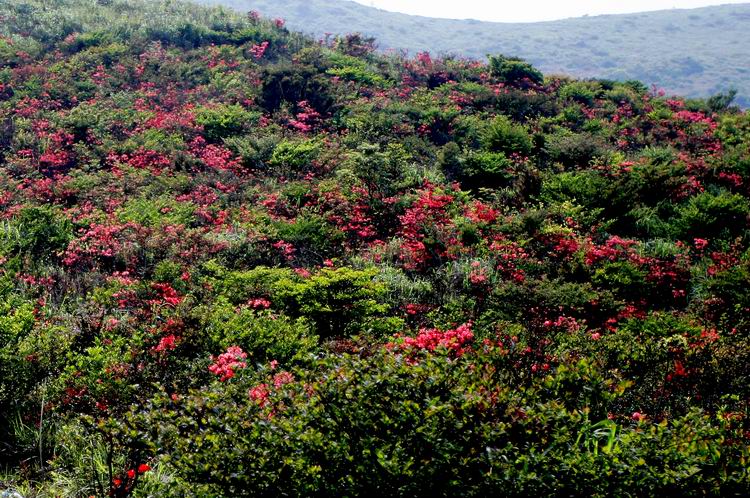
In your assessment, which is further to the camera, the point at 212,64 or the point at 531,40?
the point at 531,40

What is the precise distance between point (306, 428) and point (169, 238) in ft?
26.4

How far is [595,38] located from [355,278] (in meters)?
98.7

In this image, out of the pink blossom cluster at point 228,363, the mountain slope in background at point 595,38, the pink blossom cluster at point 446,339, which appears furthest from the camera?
the mountain slope in background at point 595,38

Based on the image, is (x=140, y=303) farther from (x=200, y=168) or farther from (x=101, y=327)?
(x=200, y=168)

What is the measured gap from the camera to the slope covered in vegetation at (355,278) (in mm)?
3580

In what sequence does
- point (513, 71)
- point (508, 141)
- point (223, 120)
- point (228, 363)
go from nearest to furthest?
1. point (228, 363)
2. point (508, 141)
3. point (223, 120)
4. point (513, 71)

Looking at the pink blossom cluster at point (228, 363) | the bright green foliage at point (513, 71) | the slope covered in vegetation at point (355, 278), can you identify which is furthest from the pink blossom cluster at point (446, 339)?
the bright green foliage at point (513, 71)

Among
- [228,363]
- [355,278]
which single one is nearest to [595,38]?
[355,278]

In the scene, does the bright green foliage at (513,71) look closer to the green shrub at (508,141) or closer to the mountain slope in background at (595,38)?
the green shrub at (508,141)

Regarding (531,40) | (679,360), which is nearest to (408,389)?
(679,360)

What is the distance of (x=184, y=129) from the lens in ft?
57.0

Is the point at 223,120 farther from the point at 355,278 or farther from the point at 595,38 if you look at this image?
the point at 595,38

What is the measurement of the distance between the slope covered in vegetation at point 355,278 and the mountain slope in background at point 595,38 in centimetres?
5587

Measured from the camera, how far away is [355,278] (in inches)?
310
